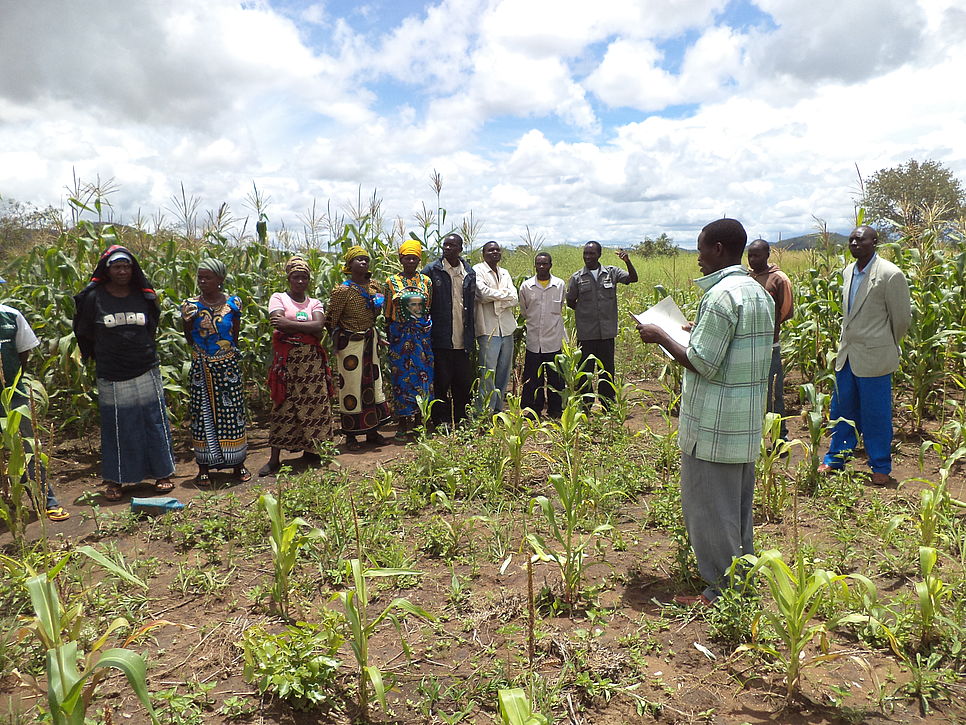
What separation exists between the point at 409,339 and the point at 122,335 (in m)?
2.23

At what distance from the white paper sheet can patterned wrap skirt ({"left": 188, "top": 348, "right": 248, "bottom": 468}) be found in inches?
123

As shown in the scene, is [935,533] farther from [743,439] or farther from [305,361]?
[305,361]

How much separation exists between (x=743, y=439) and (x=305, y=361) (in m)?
3.29

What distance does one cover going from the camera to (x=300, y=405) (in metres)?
4.85

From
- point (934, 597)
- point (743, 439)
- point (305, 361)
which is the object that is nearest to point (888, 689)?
point (934, 597)

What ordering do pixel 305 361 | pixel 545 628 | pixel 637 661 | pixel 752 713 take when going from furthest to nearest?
pixel 305 361, pixel 545 628, pixel 637 661, pixel 752 713

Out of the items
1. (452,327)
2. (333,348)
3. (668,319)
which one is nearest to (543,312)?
(452,327)

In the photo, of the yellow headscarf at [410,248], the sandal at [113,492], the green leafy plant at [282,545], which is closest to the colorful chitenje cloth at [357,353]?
the yellow headscarf at [410,248]

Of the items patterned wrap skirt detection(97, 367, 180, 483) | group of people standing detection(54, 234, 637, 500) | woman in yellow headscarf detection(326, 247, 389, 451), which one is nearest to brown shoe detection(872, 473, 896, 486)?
group of people standing detection(54, 234, 637, 500)

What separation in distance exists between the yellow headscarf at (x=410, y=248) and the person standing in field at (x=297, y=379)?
957mm

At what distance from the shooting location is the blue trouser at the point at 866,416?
4.26m

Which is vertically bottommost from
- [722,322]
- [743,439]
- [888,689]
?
[888,689]

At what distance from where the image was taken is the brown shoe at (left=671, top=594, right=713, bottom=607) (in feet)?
9.23

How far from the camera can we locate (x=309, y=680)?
2291 mm
